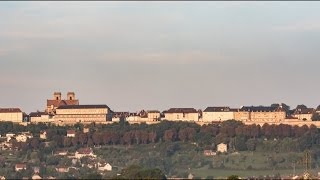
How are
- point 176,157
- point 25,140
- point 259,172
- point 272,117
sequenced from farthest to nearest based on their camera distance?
point 272,117 → point 25,140 → point 176,157 → point 259,172

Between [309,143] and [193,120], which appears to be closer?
[309,143]

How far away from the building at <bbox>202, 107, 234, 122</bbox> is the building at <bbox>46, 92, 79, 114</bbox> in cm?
1251

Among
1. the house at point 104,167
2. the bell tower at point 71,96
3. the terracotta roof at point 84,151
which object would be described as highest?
the bell tower at point 71,96

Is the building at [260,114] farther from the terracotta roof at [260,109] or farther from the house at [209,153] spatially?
the house at [209,153]

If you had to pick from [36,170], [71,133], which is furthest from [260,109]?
[36,170]

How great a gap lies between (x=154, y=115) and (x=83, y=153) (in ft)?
68.9

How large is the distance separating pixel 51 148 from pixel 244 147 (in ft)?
46.8

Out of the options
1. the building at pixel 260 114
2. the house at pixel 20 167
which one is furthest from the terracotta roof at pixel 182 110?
the house at pixel 20 167

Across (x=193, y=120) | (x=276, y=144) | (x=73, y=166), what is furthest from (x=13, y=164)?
(x=193, y=120)

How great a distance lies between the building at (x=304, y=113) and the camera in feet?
415

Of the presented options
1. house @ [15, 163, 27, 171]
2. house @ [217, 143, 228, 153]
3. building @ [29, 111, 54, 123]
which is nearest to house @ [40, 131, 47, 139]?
building @ [29, 111, 54, 123]

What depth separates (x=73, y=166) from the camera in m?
103

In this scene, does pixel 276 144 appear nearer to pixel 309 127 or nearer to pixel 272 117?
pixel 309 127

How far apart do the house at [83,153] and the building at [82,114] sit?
52.1 feet
